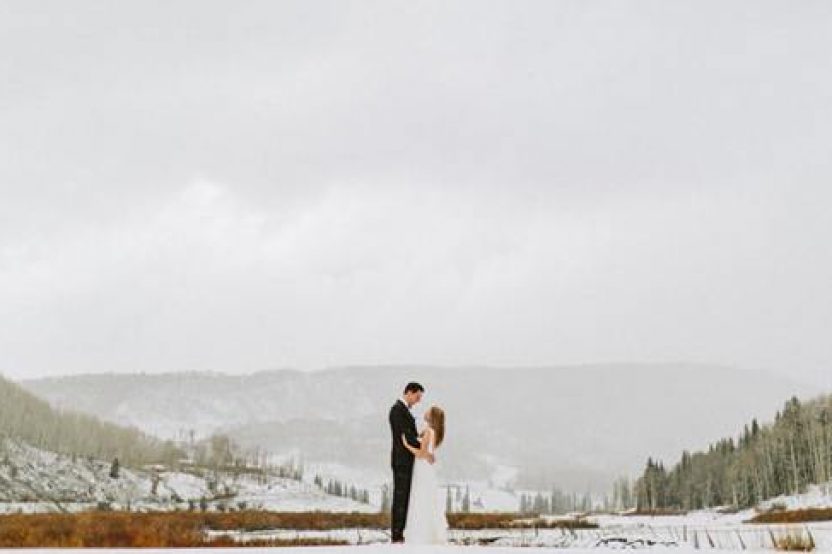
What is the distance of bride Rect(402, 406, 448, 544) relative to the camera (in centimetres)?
1831

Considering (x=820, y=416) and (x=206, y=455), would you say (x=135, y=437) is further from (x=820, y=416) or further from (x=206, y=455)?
(x=820, y=416)

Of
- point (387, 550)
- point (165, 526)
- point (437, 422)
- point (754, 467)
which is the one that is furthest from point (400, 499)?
point (754, 467)

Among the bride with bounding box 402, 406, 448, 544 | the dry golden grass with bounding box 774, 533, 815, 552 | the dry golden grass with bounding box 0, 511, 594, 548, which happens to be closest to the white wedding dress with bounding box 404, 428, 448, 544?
the bride with bounding box 402, 406, 448, 544

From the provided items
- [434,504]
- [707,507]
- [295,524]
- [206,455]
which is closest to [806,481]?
[707,507]

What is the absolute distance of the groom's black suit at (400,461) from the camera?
17922 millimetres

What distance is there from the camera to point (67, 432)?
64062 mm

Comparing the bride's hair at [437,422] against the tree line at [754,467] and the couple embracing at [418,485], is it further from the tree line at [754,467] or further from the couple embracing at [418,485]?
the tree line at [754,467]

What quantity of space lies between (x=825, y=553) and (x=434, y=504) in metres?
6.44

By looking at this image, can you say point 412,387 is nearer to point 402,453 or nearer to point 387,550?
point 402,453

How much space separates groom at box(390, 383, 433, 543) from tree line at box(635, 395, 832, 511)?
31.8 metres

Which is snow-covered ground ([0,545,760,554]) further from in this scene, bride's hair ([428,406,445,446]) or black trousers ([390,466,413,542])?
bride's hair ([428,406,445,446])

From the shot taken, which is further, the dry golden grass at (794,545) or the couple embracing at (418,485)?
the couple embracing at (418,485)

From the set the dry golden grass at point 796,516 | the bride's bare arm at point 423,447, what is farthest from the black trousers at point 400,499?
the dry golden grass at point 796,516

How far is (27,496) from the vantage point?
→ 5141 centimetres
